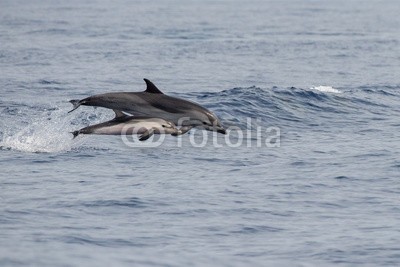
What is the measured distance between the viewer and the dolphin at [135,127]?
19.8 m

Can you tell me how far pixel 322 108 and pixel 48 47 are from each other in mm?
27872

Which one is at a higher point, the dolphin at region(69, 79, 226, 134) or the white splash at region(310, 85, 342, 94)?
the dolphin at region(69, 79, 226, 134)

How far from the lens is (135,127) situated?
20.0 m

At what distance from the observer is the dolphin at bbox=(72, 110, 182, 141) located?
64.8 feet

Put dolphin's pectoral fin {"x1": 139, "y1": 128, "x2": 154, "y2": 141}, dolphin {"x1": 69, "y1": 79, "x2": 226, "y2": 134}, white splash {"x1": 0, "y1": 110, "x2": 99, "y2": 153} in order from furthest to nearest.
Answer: white splash {"x1": 0, "y1": 110, "x2": 99, "y2": 153}, dolphin {"x1": 69, "y1": 79, "x2": 226, "y2": 134}, dolphin's pectoral fin {"x1": 139, "y1": 128, "x2": 154, "y2": 141}

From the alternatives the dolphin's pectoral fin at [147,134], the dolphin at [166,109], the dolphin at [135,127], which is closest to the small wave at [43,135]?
the dolphin at [135,127]

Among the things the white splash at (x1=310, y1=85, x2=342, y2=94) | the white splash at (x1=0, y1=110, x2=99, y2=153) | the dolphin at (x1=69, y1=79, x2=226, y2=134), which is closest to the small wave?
the white splash at (x1=0, y1=110, x2=99, y2=153)

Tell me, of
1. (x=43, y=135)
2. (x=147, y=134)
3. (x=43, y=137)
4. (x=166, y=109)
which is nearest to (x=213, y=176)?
(x=166, y=109)

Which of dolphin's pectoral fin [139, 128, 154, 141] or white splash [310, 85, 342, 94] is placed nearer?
dolphin's pectoral fin [139, 128, 154, 141]

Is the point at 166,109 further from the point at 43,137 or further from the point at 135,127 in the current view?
the point at 43,137

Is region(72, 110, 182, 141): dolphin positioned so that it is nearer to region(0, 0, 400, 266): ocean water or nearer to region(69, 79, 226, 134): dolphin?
region(69, 79, 226, 134): dolphin

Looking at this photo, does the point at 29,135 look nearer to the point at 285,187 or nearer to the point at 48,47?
the point at 285,187

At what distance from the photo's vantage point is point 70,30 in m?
70.8

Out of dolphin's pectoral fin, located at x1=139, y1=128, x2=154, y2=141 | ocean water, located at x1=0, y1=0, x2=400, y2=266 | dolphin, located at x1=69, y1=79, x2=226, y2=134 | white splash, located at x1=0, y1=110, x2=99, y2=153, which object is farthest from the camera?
white splash, located at x1=0, y1=110, x2=99, y2=153
